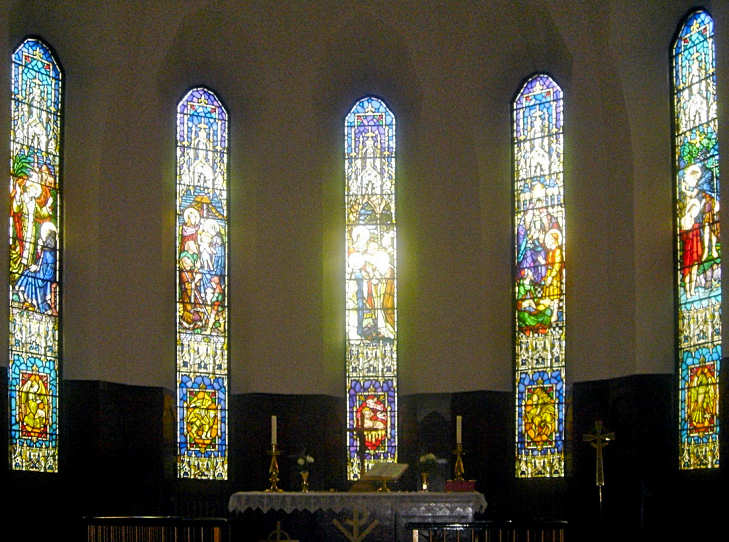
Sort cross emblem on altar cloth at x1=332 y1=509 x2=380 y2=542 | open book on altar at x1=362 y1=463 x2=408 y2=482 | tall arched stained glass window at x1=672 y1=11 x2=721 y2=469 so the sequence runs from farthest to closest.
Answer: tall arched stained glass window at x1=672 y1=11 x2=721 y2=469 < open book on altar at x1=362 y1=463 x2=408 y2=482 < cross emblem on altar cloth at x1=332 y1=509 x2=380 y2=542

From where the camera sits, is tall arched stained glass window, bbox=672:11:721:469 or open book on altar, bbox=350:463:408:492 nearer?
open book on altar, bbox=350:463:408:492

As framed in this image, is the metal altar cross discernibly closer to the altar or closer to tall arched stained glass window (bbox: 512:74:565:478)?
the altar

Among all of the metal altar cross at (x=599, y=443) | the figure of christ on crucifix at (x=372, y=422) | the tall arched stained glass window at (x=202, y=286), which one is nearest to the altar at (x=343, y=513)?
the metal altar cross at (x=599, y=443)

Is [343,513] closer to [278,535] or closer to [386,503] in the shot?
[386,503]

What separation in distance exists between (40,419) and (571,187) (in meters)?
7.35

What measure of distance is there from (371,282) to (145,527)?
7.17m

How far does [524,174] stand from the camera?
63.9 feet

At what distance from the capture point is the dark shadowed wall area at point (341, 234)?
690 inches

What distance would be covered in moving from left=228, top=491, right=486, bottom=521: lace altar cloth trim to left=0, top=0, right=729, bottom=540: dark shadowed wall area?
292 centimetres

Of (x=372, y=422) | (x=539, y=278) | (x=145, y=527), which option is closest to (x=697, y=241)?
(x=539, y=278)

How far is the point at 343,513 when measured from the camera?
15234mm

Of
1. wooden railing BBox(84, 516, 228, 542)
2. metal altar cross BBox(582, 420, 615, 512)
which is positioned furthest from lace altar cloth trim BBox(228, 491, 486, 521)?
wooden railing BBox(84, 516, 228, 542)

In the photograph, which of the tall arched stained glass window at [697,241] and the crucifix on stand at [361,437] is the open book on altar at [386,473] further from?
the tall arched stained glass window at [697,241]

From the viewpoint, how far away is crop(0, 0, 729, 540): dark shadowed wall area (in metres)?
17.5
